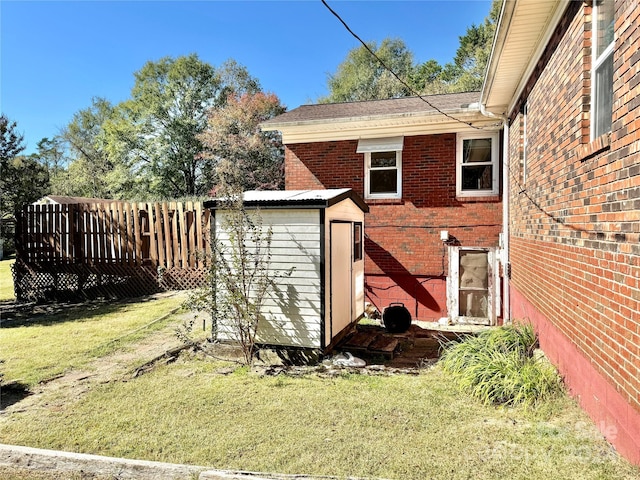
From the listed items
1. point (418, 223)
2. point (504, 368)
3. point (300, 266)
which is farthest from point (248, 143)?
point (504, 368)

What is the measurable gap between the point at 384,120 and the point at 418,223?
2.63 m

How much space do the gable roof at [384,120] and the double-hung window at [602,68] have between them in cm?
504

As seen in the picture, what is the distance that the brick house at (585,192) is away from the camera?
2588 mm

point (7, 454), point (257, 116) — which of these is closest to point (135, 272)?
point (7, 454)

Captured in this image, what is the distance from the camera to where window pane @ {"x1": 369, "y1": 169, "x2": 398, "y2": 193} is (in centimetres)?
988

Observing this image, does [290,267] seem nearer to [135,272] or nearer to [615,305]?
[615,305]

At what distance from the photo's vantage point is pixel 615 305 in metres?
2.77

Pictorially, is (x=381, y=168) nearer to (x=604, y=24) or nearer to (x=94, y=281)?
(x=604, y=24)

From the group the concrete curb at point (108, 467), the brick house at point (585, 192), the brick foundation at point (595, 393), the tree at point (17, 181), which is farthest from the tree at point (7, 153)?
the brick foundation at point (595, 393)

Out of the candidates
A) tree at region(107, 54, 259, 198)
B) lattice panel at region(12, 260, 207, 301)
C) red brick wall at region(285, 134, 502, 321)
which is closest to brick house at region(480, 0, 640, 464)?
red brick wall at region(285, 134, 502, 321)

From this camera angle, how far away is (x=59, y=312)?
32.8 feet

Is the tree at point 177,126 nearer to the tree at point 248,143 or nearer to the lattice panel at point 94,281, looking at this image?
the tree at point 248,143

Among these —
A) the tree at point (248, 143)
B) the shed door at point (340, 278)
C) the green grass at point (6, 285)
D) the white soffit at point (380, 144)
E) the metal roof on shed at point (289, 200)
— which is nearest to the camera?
the metal roof on shed at point (289, 200)

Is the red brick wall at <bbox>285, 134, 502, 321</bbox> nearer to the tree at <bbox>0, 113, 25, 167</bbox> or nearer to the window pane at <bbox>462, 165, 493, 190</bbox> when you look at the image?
the window pane at <bbox>462, 165, 493, 190</bbox>
